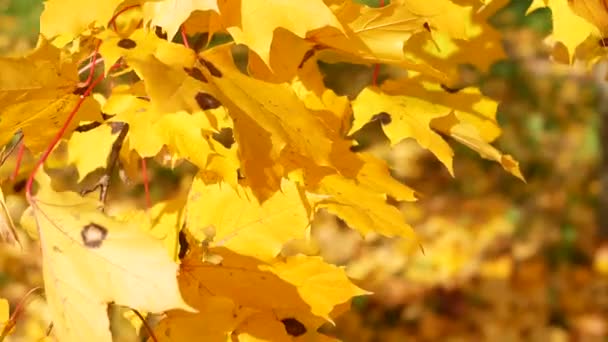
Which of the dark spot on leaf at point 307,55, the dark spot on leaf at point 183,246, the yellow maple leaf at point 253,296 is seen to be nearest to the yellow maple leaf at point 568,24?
the dark spot on leaf at point 307,55

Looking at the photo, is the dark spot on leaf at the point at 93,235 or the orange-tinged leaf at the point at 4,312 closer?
the dark spot on leaf at the point at 93,235

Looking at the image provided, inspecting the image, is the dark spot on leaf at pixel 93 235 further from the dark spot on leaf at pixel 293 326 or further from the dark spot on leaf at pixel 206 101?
the dark spot on leaf at pixel 293 326

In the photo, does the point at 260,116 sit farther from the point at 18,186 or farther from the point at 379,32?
the point at 18,186

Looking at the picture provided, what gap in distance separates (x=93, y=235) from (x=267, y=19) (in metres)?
0.23

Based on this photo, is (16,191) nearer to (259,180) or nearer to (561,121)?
(259,180)

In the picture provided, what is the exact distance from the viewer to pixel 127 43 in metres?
0.86

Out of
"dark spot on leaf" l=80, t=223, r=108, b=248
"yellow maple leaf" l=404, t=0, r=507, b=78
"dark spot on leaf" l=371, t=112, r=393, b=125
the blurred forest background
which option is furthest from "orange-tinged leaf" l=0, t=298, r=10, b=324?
the blurred forest background

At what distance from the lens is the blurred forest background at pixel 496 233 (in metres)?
3.52

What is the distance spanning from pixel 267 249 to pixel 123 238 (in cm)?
23

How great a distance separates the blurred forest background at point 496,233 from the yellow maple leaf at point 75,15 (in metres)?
1.91

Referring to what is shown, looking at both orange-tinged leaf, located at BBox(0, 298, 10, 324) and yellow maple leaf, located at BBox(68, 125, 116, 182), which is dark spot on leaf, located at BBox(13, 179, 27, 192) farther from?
orange-tinged leaf, located at BBox(0, 298, 10, 324)

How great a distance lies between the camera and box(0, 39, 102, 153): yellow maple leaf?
863 millimetres

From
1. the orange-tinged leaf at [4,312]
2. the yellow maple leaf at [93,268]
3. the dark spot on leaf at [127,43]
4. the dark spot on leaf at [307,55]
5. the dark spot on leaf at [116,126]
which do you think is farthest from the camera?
the dark spot on leaf at [116,126]

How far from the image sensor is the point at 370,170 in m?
1.11
